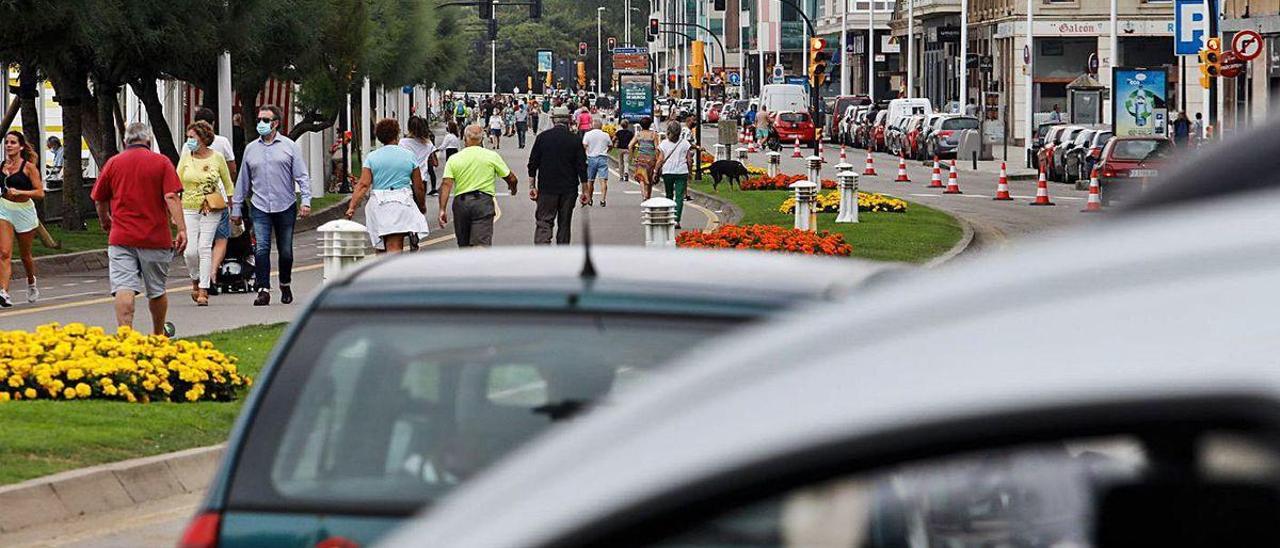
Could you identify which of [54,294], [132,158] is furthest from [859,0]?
[132,158]

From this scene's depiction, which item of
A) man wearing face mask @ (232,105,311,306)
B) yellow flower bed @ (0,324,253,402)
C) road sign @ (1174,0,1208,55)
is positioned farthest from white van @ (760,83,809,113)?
yellow flower bed @ (0,324,253,402)

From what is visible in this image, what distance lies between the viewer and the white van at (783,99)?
85.9 metres

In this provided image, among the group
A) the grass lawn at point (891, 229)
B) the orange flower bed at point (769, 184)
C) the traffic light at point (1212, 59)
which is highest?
the traffic light at point (1212, 59)

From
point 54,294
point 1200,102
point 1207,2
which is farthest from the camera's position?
point 1200,102

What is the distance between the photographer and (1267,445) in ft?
4.44

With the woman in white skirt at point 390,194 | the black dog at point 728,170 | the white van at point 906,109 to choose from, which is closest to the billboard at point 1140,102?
the black dog at point 728,170

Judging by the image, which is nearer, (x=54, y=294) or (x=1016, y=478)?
A: (x=1016, y=478)

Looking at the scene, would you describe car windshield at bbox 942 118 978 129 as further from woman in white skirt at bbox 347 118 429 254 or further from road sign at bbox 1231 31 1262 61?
woman in white skirt at bbox 347 118 429 254

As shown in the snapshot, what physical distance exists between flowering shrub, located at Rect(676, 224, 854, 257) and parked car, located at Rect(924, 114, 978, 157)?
124 feet

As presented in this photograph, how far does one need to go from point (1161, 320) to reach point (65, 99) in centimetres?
3119

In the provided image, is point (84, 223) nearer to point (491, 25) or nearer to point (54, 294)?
point (54, 294)

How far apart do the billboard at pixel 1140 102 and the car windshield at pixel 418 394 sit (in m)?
44.7

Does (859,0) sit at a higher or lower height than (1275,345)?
higher

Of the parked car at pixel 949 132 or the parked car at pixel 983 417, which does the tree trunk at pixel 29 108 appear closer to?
the parked car at pixel 949 132
